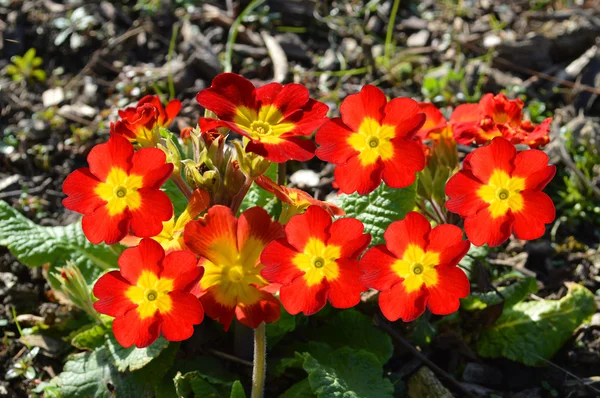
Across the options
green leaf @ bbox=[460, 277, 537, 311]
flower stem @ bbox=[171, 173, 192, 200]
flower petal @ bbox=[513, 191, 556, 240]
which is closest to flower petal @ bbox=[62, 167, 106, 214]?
flower stem @ bbox=[171, 173, 192, 200]

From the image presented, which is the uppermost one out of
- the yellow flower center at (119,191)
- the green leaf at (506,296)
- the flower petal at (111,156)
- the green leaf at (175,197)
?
the flower petal at (111,156)

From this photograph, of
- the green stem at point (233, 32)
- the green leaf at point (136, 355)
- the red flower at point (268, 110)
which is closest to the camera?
the red flower at point (268, 110)

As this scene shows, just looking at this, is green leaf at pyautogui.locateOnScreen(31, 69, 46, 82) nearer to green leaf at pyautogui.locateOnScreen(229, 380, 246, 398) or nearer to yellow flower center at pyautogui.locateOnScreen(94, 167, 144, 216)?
yellow flower center at pyautogui.locateOnScreen(94, 167, 144, 216)

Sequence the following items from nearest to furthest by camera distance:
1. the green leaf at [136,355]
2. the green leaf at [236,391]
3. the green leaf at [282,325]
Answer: the green leaf at [236,391] → the green leaf at [136,355] → the green leaf at [282,325]

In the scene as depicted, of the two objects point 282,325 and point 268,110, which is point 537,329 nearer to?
point 282,325

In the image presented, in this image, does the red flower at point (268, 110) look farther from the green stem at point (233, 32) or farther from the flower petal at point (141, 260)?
the green stem at point (233, 32)

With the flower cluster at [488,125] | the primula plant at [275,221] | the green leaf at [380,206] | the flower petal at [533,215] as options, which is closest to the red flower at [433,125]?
the flower cluster at [488,125]
